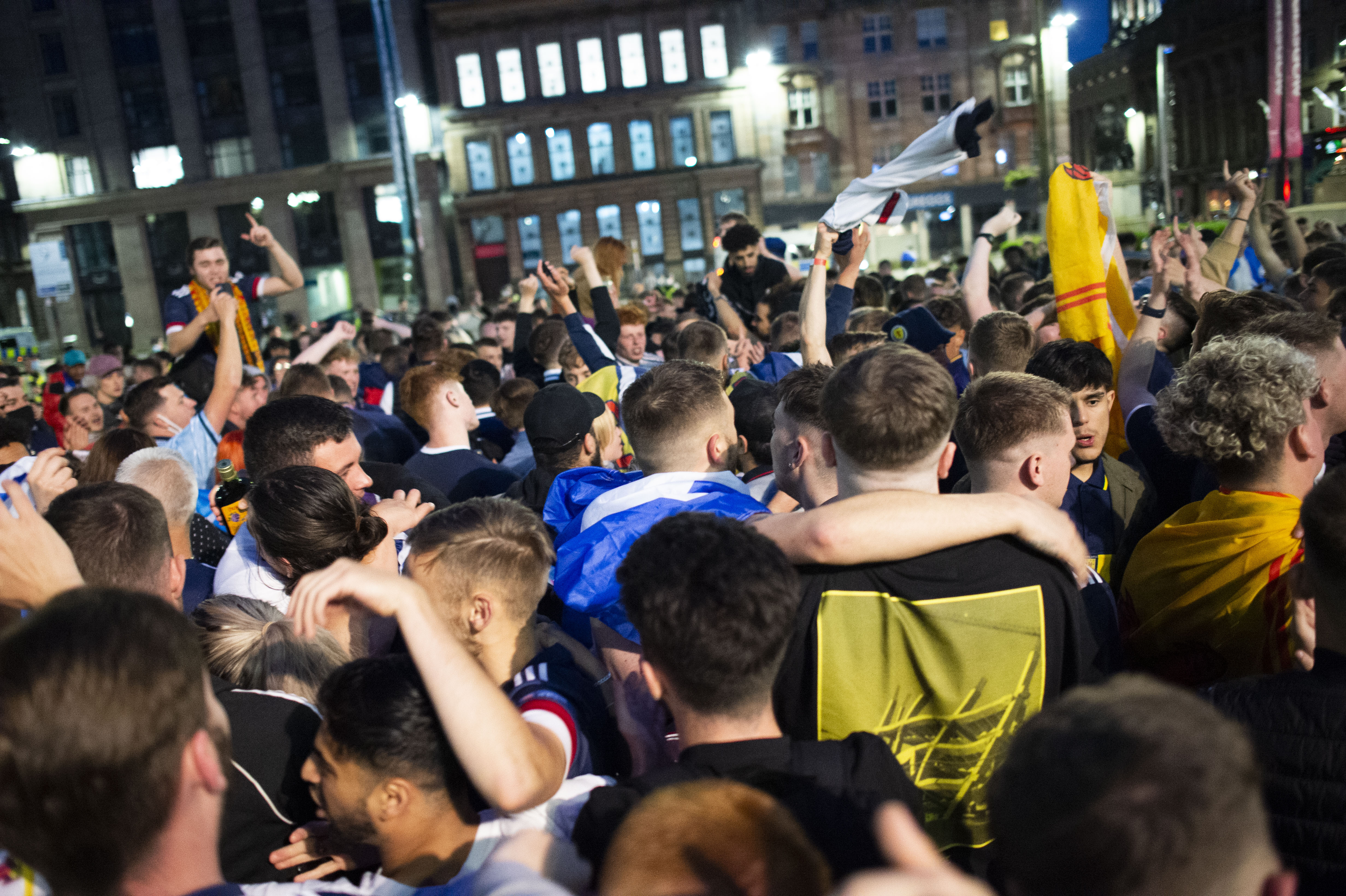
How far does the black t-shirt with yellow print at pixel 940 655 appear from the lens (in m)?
2.25

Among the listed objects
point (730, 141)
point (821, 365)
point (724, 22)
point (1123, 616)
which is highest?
point (724, 22)

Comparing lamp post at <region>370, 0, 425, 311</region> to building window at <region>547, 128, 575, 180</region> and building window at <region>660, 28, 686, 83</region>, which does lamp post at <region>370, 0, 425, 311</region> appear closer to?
building window at <region>547, 128, 575, 180</region>

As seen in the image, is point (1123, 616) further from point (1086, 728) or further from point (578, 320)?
point (578, 320)

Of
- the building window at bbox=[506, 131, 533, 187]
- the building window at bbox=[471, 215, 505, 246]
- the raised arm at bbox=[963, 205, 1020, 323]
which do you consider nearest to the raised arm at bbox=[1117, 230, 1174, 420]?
the raised arm at bbox=[963, 205, 1020, 323]

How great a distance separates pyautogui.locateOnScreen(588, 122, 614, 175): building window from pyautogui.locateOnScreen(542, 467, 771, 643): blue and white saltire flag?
1880 inches

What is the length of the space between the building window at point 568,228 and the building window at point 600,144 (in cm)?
250

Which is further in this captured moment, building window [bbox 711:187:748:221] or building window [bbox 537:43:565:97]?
building window [bbox 537:43:565:97]

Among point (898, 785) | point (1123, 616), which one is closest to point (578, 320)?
point (1123, 616)

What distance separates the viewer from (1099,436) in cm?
365

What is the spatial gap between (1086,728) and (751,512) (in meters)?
1.73

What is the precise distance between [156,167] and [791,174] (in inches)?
1288

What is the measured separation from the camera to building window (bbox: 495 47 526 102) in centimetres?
4794

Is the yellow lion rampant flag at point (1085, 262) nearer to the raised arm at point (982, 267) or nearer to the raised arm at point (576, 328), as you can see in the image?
the raised arm at point (982, 267)

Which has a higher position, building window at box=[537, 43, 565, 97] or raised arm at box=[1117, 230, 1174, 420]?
building window at box=[537, 43, 565, 97]
